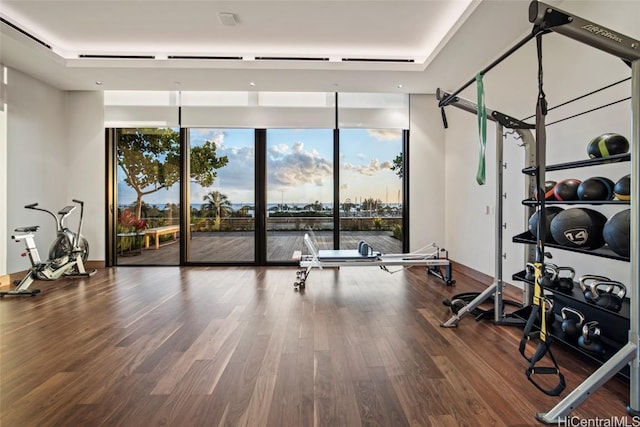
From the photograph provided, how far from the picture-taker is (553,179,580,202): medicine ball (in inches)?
97.9

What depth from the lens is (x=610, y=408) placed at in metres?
1.83

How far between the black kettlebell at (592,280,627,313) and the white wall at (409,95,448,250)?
3.80 metres

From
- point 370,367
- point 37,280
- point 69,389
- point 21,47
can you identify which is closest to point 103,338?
point 69,389

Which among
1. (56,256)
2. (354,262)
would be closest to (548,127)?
(354,262)

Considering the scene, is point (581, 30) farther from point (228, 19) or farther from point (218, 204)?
point (218, 204)

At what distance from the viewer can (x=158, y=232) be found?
6.18 meters

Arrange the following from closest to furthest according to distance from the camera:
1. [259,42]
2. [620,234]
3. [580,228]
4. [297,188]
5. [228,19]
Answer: [620,234]
[580,228]
[228,19]
[259,42]
[297,188]

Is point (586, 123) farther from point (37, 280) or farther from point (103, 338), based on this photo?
point (37, 280)

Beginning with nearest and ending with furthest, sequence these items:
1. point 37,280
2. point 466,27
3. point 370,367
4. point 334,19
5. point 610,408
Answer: point 610,408 → point 370,367 → point 466,27 → point 334,19 → point 37,280

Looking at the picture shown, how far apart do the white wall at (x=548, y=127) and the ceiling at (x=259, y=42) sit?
509 millimetres

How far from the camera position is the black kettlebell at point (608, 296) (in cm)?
217

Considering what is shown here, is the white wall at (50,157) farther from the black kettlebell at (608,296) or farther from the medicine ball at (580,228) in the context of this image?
the black kettlebell at (608,296)

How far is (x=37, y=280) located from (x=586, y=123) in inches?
292

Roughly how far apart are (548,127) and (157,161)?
6.12 metres
